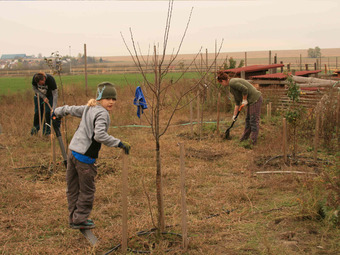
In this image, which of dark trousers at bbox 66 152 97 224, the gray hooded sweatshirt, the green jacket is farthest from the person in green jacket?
dark trousers at bbox 66 152 97 224

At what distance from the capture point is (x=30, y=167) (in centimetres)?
588

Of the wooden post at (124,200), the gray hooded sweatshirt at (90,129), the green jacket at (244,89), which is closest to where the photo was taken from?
the wooden post at (124,200)

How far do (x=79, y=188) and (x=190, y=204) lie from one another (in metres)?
1.40

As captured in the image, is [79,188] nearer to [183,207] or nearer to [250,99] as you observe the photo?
[183,207]

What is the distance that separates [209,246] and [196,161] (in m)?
2.91

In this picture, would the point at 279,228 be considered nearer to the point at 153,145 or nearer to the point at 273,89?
the point at 153,145

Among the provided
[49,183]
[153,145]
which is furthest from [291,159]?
[49,183]

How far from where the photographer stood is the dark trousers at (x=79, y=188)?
3.29m

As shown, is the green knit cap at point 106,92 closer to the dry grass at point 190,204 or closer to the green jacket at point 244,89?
the dry grass at point 190,204

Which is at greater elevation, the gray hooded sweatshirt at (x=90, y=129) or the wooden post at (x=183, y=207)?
the gray hooded sweatshirt at (x=90, y=129)

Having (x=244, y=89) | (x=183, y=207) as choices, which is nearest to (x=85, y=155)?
(x=183, y=207)

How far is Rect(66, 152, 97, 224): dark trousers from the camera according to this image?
3.29 meters

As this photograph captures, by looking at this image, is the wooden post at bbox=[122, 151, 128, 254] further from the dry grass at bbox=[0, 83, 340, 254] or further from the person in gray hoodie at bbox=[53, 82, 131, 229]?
the person in gray hoodie at bbox=[53, 82, 131, 229]

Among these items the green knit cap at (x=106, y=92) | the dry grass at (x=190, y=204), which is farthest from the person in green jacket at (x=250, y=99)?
the green knit cap at (x=106, y=92)
